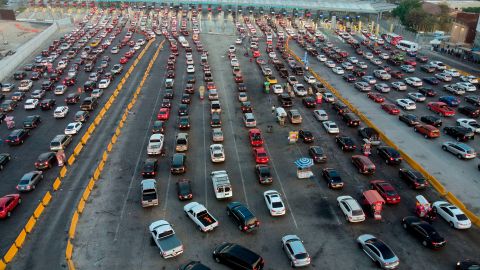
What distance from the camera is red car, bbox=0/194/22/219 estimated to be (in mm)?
32469

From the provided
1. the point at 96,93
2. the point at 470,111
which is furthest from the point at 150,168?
the point at 470,111

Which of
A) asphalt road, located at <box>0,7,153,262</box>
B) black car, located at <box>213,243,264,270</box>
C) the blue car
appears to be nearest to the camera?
black car, located at <box>213,243,264,270</box>

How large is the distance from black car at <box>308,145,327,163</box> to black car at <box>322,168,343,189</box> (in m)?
3.38

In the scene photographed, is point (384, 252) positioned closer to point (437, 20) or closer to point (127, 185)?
point (127, 185)

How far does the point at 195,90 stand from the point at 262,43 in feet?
149

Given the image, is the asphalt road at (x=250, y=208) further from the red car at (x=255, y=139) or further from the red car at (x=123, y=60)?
the red car at (x=123, y=60)

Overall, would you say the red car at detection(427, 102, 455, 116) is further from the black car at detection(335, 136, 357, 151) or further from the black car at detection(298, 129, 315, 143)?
the black car at detection(298, 129, 315, 143)

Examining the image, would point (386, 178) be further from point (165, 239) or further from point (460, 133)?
point (165, 239)

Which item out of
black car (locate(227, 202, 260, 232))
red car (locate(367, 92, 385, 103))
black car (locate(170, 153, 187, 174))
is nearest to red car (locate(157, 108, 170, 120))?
black car (locate(170, 153, 187, 174))

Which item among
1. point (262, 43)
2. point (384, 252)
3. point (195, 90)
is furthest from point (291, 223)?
point (262, 43)

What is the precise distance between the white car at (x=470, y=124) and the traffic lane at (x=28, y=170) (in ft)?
158

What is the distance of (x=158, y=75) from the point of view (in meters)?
74.9

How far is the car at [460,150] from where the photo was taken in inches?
1654

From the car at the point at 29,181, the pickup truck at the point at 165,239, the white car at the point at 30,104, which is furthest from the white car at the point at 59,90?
the pickup truck at the point at 165,239
